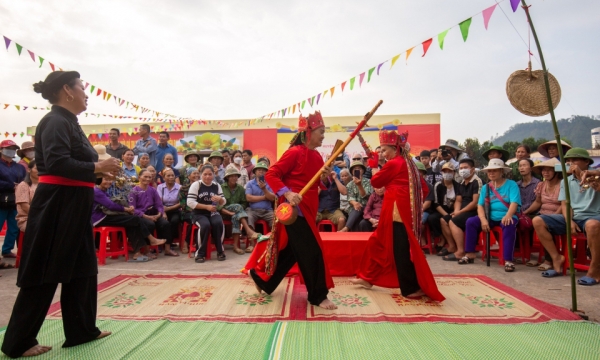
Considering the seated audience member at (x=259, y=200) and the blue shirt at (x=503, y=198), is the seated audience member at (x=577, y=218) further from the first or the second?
the seated audience member at (x=259, y=200)

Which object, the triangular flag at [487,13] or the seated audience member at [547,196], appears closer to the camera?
the triangular flag at [487,13]

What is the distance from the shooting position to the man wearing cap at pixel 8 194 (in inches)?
239

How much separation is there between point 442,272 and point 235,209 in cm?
362

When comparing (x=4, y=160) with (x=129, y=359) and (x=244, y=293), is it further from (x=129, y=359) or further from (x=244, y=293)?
(x=129, y=359)

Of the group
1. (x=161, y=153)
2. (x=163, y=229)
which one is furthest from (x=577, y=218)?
(x=161, y=153)

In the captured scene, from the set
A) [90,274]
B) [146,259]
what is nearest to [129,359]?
[90,274]

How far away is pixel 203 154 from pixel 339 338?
13753mm

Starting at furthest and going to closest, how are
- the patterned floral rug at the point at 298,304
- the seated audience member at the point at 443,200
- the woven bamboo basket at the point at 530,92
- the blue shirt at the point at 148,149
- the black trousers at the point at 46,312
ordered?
the blue shirt at the point at 148,149 → the seated audience member at the point at 443,200 → the woven bamboo basket at the point at 530,92 → the patterned floral rug at the point at 298,304 → the black trousers at the point at 46,312

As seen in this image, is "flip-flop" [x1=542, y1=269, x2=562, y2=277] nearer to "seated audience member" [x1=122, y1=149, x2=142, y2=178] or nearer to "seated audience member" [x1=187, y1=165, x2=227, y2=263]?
"seated audience member" [x1=187, y1=165, x2=227, y2=263]

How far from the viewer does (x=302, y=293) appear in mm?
4129

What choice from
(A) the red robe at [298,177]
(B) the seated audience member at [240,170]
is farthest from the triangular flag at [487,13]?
(B) the seated audience member at [240,170]

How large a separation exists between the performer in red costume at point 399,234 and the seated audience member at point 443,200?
2652 millimetres

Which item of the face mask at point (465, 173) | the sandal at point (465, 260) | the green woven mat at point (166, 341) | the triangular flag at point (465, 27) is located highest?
the triangular flag at point (465, 27)

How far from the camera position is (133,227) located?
250 inches
